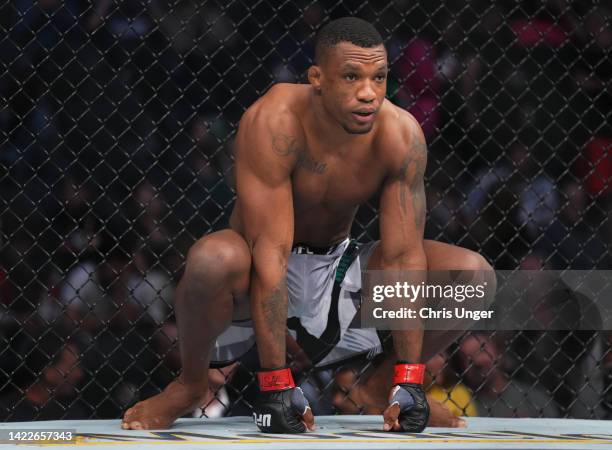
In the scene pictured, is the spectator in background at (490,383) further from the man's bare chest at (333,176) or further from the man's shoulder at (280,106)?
the man's shoulder at (280,106)

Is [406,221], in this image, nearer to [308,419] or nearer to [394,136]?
[394,136]

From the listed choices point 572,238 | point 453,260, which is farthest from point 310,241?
point 572,238

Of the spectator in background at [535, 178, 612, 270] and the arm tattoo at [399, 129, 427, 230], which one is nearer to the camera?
the arm tattoo at [399, 129, 427, 230]

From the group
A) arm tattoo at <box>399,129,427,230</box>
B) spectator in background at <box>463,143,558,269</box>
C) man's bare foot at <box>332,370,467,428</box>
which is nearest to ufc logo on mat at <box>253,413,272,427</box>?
man's bare foot at <box>332,370,467,428</box>

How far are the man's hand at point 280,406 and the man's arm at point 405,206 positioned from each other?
8.4 inches

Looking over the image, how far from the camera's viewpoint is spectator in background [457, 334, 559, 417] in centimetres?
272

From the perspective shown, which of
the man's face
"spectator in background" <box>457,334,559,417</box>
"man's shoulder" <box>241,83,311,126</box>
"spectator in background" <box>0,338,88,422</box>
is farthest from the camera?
"spectator in background" <box>457,334,559,417</box>

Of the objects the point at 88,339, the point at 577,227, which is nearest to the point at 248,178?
the point at 88,339

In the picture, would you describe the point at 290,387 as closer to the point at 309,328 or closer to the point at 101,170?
the point at 309,328

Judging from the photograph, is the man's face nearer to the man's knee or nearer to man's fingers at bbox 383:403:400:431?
the man's knee

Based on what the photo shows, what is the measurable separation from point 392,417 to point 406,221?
353mm

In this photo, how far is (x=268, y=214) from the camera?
1861 millimetres

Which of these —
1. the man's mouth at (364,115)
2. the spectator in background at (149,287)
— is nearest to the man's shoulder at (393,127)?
the man's mouth at (364,115)

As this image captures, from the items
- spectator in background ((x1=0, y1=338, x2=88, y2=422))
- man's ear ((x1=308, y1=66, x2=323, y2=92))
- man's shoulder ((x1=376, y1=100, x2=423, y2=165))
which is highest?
man's ear ((x1=308, y1=66, x2=323, y2=92))
